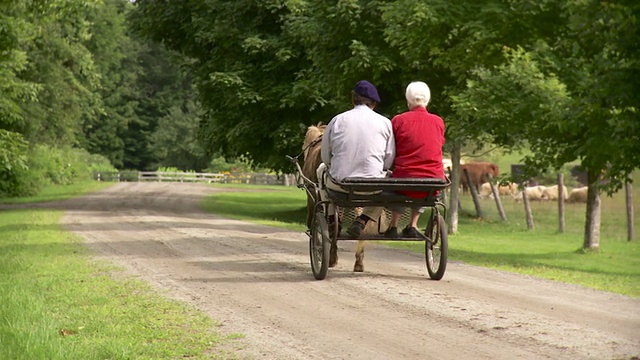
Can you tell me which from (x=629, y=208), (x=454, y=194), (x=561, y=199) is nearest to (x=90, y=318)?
(x=454, y=194)

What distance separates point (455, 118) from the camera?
79.8 feet

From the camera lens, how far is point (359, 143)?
12.1 meters

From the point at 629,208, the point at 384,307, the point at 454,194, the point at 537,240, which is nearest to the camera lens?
the point at 384,307

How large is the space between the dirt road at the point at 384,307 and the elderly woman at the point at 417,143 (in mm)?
1327

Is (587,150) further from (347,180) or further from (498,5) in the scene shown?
(347,180)

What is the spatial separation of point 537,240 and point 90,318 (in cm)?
2117

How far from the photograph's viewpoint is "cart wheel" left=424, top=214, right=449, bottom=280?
12.0 meters

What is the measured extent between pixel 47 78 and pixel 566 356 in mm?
39661

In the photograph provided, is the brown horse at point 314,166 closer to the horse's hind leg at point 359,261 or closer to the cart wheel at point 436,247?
the horse's hind leg at point 359,261

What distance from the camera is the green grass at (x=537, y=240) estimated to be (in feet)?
53.4

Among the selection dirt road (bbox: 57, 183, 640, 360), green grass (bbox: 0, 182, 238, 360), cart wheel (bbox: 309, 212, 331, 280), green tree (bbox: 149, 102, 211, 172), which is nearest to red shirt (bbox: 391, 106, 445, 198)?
cart wheel (bbox: 309, 212, 331, 280)

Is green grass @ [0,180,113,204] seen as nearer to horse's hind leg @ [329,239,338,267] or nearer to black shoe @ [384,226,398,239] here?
horse's hind leg @ [329,239,338,267]

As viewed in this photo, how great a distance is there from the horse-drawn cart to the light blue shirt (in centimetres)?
27

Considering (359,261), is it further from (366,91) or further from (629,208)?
(629,208)
